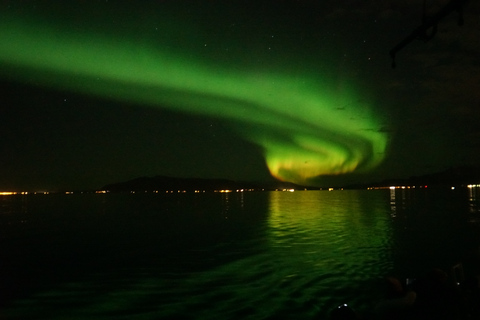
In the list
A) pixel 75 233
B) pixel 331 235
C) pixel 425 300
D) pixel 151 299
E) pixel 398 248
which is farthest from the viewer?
pixel 75 233

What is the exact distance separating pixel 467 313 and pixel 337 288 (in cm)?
689

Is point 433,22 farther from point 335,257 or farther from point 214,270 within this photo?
point 335,257

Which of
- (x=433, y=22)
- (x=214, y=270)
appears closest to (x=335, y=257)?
(x=214, y=270)

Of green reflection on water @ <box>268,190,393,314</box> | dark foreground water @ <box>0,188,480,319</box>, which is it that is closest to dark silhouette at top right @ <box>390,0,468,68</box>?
dark foreground water @ <box>0,188,480,319</box>

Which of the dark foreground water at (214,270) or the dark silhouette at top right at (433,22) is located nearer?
the dark silhouette at top right at (433,22)

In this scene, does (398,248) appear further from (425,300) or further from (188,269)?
(425,300)

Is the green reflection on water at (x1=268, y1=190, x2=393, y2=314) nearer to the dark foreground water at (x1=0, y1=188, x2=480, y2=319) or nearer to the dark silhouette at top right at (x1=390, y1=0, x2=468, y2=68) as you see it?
the dark foreground water at (x1=0, y1=188, x2=480, y2=319)

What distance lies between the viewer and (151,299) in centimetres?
1762

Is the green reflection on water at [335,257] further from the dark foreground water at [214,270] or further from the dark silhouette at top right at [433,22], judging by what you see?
the dark silhouette at top right at [433,22]

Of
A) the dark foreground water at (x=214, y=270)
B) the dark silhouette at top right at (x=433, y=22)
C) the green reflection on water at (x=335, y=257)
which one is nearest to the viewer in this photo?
the dark silhouette at top right at (x=433, y=22)

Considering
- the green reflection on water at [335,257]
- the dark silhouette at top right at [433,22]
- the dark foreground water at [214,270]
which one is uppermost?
the dark silhouette at top right at [433,22]

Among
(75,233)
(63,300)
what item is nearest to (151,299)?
(63,300)

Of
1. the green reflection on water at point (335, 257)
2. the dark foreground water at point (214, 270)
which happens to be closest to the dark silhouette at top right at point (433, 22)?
the dark foreground water at point (214, 270)

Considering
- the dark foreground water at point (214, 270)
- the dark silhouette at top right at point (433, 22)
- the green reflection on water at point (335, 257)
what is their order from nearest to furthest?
the dark silhouette at top right at point (433, 22), the dark foreground water at point (214, 270), the green reflection on water at point (335, 257)
